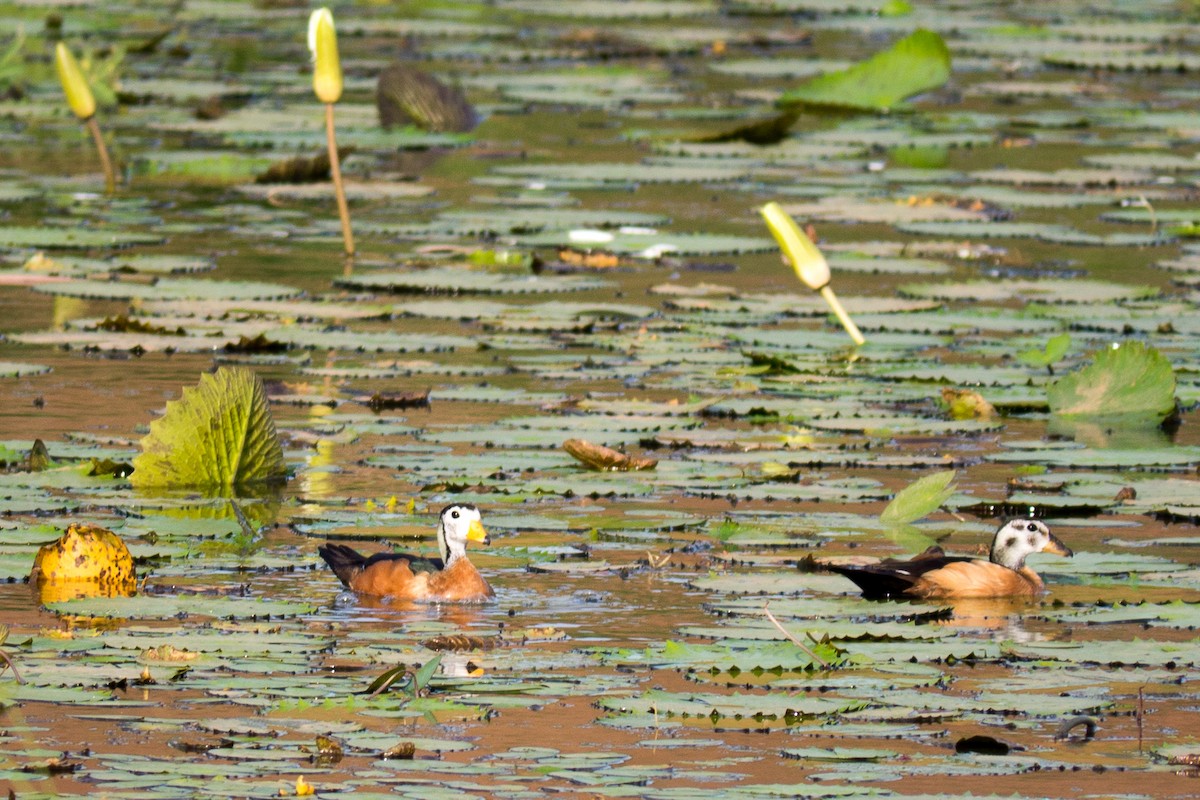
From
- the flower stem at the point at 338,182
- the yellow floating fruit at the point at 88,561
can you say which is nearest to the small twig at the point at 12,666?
the yellow floating fruit at the point at 88,561

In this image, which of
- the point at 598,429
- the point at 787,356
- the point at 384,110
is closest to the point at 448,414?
the point at 598,429

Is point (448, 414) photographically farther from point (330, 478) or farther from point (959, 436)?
point (959, 436)

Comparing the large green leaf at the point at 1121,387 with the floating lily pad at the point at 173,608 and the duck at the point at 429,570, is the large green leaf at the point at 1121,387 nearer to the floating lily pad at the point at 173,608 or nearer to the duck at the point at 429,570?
the duck at the point at 429,570

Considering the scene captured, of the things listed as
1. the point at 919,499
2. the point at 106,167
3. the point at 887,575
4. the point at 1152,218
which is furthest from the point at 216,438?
the point at 1152,218

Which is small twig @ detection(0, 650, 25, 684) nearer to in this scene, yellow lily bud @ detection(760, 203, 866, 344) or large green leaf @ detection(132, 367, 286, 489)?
large green leaf @ detection(132, 367, 286, 489)

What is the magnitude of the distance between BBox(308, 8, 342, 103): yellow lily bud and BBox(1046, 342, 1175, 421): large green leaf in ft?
9.78

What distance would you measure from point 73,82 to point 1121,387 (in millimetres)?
4969

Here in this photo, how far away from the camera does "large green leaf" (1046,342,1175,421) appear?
292 inches

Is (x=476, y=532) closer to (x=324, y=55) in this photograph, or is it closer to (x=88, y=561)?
(x=88, y=561)

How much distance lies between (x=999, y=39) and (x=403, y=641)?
13.5m

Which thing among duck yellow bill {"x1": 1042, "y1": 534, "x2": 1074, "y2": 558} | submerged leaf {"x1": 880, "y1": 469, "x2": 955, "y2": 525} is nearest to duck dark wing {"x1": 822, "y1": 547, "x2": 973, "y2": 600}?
duck yellow bill {"x1": 1042, "y1": 534, "x2": 1074, "y2": 558}

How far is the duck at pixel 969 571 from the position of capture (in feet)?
18.1

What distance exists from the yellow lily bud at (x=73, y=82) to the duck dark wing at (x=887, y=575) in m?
5.71

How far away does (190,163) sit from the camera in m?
12.6
